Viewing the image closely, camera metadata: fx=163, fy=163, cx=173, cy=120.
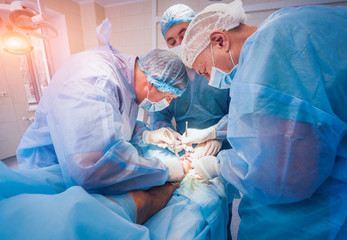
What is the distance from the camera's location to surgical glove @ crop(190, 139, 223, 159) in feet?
4.42

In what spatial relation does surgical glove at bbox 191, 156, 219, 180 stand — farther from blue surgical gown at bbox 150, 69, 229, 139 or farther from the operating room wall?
the operating room wall

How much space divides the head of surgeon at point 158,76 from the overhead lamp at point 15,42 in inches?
81.1

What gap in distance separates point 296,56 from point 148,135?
1.19 meters

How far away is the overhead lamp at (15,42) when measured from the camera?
207cm

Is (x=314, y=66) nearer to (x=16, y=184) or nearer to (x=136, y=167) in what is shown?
(x=136, y=167)

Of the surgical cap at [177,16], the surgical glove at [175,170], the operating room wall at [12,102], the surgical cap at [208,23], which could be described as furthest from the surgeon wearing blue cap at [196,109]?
the operating room wall at [12,102]

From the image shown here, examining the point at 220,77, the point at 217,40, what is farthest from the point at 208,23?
the point at 220,77

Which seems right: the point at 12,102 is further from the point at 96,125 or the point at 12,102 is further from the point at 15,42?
the point at 96,125

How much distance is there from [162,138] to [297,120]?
1039mm

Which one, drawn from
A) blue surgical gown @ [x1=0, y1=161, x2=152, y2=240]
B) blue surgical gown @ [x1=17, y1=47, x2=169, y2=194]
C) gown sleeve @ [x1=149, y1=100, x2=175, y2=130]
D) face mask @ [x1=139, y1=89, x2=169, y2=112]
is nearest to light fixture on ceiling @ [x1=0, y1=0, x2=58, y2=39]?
blue surgical gown @ [x1=17, y1=47, x2=169, y2=194]

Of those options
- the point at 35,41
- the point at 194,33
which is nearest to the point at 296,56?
the point at 194,33

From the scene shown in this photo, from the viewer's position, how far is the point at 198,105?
1.56 meters

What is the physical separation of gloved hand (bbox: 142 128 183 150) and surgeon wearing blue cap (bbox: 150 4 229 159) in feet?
0.16

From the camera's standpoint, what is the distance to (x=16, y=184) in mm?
554
